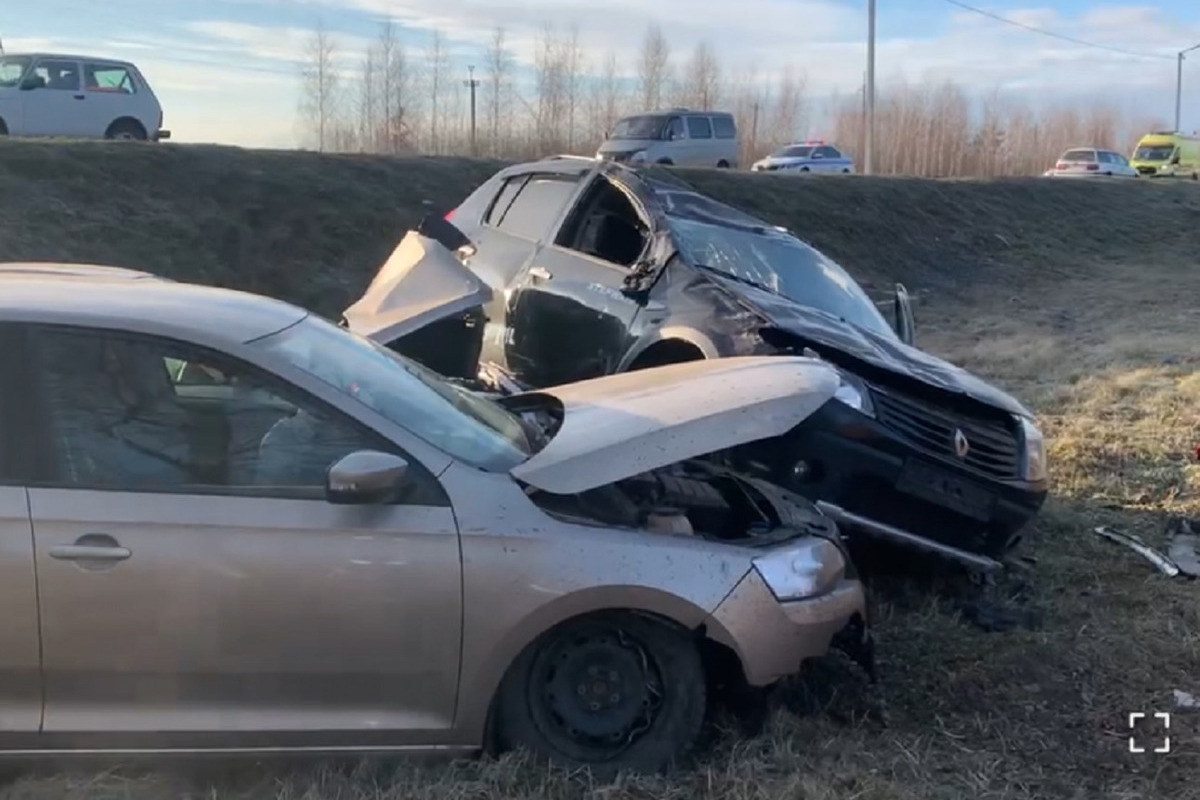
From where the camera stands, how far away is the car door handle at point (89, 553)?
10.9ft

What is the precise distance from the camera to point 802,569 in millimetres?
3871

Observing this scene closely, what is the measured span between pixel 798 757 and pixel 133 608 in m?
1.95

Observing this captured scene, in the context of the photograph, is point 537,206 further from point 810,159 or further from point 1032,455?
point 810,159

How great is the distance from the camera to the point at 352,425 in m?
3.58

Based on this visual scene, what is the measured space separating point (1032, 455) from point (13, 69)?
70.7 feet

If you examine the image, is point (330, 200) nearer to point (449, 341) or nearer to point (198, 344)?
point (449, 341)

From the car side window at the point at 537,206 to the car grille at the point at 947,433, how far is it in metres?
2.89

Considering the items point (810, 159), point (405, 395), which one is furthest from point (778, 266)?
point (810, 159)

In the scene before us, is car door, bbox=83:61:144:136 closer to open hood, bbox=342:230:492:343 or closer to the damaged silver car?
open hood, bbox=342:230:492:343

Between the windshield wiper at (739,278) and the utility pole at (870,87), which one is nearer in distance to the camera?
the windshield wiper at (739,278)

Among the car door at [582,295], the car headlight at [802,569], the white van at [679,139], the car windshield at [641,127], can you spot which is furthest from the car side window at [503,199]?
the car windshield at [641,127]

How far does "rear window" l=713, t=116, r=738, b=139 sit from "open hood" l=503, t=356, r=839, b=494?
27.4 metres

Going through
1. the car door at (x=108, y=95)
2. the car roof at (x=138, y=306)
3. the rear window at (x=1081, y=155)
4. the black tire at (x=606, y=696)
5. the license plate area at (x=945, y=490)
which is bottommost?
the black tire at (x=606, y=696)

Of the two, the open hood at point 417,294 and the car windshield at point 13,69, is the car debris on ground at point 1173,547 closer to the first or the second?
the open hood at point 417,294
